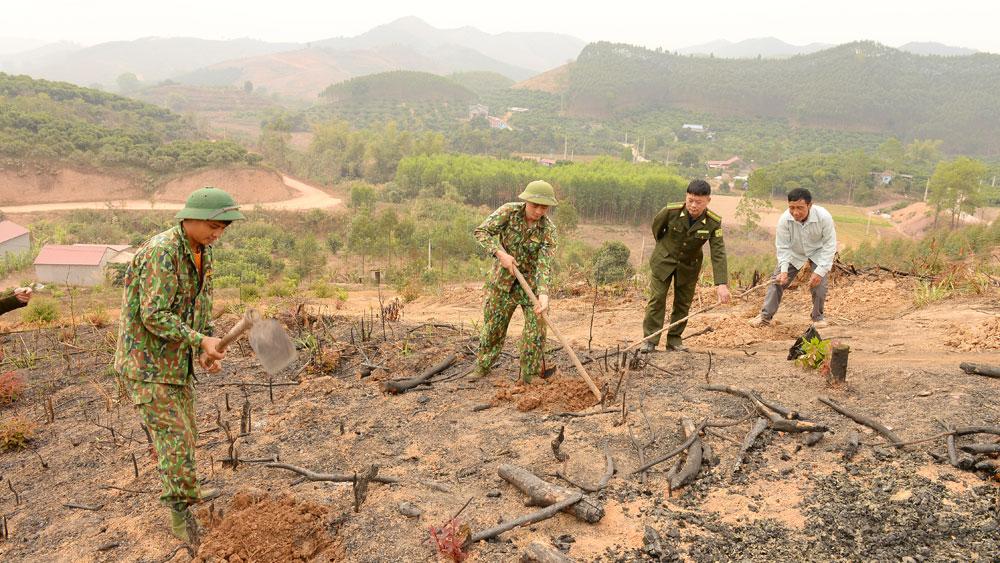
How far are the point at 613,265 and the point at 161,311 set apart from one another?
10.5m

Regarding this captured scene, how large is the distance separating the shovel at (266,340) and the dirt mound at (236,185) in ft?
110

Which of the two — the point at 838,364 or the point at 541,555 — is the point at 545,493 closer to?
the point at 541,555

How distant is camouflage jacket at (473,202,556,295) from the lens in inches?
167

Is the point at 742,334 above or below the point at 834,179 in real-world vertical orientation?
above

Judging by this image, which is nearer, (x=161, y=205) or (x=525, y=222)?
(x=525, y=222)

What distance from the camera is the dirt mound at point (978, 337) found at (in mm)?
4758

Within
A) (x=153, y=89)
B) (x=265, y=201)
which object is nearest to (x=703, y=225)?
(x=265, y=201)

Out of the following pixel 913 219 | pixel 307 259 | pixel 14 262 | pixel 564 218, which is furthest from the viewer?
pixel 913 219

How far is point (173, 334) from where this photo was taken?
2.60 metres

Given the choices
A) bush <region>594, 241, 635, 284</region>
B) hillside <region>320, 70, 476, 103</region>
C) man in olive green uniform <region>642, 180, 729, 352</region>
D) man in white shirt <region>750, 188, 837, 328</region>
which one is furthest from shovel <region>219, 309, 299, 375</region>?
hillside <region>320, 70, 476, 103</region>

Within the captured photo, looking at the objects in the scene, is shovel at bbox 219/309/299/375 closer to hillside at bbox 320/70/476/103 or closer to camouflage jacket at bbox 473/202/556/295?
camouflage jacket at bbox 473/202/556/295

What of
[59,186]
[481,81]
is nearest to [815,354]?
[59,186]

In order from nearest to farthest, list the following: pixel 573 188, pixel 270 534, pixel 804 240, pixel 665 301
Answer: pixel 270 534
pixel 665 301
pixel 804 240
pixel 573 188

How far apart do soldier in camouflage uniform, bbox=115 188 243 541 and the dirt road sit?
101 feet
